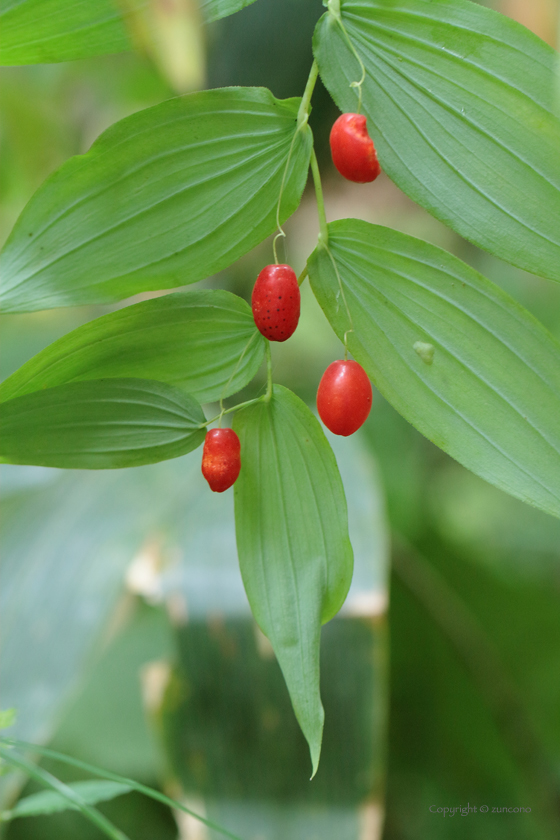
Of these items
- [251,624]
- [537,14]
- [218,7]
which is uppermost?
[537,14]

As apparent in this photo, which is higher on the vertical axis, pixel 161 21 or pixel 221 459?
pixel 161 21

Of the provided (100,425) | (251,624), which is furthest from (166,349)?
(251,624)

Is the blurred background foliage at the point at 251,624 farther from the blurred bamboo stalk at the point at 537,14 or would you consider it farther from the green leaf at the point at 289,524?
the green leaf at the point at 289,524

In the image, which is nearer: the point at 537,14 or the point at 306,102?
the point at 306,102

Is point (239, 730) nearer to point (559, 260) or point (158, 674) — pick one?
point (158, 674)

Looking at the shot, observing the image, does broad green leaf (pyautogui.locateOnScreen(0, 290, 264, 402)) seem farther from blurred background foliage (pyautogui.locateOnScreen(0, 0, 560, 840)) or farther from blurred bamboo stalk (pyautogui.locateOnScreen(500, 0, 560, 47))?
blurred bamboo stalk (pyautogui.locateOnScreen(500, 0, 560, 47))

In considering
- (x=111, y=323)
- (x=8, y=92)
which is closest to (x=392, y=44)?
(x=111, y=323)

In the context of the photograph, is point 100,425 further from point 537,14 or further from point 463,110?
point 537,14

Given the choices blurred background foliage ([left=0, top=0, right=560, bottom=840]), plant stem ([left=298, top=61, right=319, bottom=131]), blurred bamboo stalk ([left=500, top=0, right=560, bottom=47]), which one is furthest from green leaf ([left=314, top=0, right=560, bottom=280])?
blurred bamboo stalk ([left=500, top=0, right=560, bottom=47])
